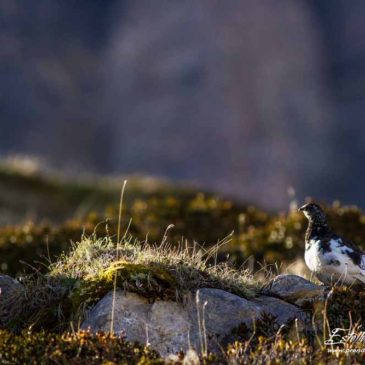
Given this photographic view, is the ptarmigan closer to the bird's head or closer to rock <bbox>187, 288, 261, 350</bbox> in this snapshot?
the bird's head

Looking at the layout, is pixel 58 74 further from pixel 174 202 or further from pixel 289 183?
pixel 174 202

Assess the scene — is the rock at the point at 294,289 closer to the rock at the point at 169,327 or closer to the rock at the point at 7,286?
the rock at the point at 169,327

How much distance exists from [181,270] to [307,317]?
4.04 feet

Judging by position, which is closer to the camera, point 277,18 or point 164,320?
point 164,320

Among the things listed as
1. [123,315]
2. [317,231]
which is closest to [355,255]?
[317,231]

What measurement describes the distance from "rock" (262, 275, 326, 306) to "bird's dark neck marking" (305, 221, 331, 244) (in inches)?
33.4

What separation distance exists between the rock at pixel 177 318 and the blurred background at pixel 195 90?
62.5m

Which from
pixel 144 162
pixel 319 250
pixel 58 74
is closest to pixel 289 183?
pixel 144 162

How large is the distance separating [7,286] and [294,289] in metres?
2.75

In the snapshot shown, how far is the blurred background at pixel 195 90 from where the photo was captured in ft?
257

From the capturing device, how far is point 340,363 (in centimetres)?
745

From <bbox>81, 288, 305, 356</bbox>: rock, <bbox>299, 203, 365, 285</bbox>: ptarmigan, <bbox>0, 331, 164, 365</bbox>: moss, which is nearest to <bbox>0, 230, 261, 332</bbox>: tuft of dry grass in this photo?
<bbox>81, 288, 305, 356</bbox>: rock

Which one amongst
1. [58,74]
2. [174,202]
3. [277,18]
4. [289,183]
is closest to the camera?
[174,202]

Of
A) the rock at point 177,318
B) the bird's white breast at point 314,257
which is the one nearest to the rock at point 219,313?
the rock at point 177,318
